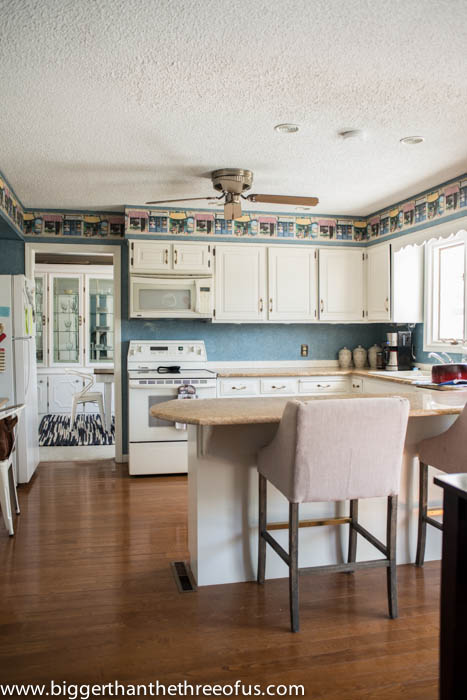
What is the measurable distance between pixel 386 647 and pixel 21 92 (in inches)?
117

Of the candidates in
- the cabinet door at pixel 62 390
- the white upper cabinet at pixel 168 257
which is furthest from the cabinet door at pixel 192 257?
the cabinet door at pixel 62 390

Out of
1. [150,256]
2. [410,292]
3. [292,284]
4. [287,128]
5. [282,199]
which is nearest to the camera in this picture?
[287,128]

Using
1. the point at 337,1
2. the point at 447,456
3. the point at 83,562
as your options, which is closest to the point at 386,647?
the point at 447,456

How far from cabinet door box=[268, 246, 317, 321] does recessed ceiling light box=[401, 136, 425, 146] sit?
6.44 ft

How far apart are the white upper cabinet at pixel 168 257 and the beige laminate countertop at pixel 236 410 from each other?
2.45 m

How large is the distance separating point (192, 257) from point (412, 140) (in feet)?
7.53

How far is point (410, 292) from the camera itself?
190 inches

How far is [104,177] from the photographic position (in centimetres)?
405

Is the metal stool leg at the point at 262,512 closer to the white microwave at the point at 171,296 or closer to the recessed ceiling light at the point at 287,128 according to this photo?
the recessed ceiling light at the point at 287,128

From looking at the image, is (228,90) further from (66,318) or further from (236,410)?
(66,318)

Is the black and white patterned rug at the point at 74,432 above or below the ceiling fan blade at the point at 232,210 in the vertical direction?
below

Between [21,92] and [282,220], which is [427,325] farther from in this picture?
[21,92]

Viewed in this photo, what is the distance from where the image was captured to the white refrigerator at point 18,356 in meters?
4.19

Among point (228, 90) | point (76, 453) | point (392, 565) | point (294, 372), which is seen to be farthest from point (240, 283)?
point (392, 565)
